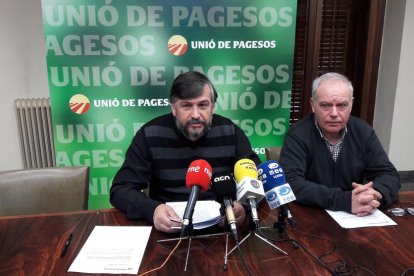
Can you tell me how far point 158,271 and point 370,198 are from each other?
0.96 metres

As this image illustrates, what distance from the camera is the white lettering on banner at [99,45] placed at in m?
2.76

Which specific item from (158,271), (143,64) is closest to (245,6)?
(143,64)

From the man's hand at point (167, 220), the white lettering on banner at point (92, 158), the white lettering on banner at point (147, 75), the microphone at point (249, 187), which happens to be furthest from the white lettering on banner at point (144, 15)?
A: the microphone at point (249, 187)

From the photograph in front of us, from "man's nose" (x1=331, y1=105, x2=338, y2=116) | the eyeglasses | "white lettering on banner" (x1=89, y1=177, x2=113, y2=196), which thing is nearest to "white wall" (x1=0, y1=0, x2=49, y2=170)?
"white lettering on banner" (x1=89, y1=177, x2=113, y2=196)

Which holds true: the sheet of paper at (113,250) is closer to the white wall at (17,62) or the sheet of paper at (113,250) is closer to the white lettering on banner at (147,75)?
the white lettering on banner at (147,75)

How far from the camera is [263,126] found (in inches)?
125

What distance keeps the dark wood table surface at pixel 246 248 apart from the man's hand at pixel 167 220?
37 mm

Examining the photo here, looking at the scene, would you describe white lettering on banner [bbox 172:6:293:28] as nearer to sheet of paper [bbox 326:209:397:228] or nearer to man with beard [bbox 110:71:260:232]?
man with beard [bbox 110:71:260:232]

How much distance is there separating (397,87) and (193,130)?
2.97 meters

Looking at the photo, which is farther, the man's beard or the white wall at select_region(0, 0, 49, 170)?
the white wall at select_region(0, 0, 49, 170)

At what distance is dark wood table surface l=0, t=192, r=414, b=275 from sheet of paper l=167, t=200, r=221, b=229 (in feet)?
0.20

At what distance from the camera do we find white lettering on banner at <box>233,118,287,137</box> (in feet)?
10.4

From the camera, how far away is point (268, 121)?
10.4 feet

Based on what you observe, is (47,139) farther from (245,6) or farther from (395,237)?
(395,237)
